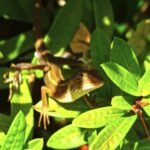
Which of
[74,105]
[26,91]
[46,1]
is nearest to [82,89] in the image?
[74,105]

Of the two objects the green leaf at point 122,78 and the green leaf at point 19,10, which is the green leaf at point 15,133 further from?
the green leaf at point 19,10

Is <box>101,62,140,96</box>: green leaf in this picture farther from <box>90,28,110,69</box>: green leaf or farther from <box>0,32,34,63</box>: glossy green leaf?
<box>0,32,34,63</box>: glossy green leaf

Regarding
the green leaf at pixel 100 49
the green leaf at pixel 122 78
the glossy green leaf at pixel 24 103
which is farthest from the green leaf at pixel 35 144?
the green leaf at pixel 100 49

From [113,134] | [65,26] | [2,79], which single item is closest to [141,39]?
[65,26]

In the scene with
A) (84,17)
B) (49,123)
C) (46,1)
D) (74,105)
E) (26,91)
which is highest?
(46,1)

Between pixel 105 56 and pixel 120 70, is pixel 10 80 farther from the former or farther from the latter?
pixel 120 70

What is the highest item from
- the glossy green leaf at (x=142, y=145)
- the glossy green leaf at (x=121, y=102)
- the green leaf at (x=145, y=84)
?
the green leaf at (x=145, y=84)

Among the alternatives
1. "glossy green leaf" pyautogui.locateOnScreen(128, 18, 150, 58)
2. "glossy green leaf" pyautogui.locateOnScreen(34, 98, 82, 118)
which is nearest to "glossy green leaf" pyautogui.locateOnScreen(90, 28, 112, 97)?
"glossy green leaf" pyautogui.locateOnScreen(34, 98, 82, 118)
